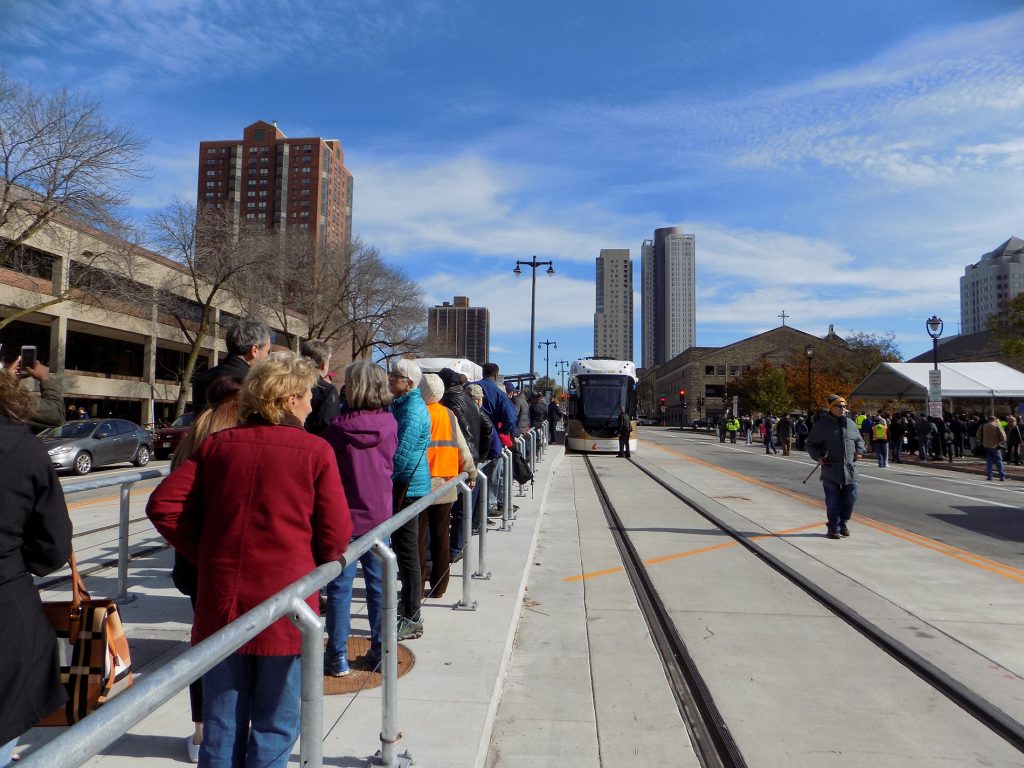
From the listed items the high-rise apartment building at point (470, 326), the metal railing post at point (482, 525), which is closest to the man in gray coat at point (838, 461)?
the metal railing post at point (482, 525)

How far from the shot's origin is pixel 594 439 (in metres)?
26.4

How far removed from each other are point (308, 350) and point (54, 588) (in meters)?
2.86

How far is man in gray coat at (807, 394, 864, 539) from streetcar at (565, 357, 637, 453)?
1649 cm

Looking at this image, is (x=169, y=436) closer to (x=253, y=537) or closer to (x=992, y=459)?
(x=253, y=537)

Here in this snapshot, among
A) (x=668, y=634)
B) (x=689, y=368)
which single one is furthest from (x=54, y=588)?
(x=689, y=368)

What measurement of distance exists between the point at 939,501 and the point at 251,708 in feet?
48.6

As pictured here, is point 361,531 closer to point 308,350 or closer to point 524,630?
point 308,350

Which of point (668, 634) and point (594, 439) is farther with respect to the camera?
point (594, 439)

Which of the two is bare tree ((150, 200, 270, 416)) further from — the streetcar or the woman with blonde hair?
the woman with blonde hair

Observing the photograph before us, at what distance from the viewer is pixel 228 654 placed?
1.59 metres

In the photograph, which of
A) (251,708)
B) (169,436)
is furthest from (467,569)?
(169,436)

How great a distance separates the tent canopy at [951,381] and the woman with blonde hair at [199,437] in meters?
29.8

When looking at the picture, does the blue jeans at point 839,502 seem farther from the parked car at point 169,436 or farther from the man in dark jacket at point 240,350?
the parked car at point 169,436

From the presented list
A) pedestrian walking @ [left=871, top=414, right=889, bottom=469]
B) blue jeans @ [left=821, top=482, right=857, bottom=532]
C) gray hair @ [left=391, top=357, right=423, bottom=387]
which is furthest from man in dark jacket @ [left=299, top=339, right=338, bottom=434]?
pedestrian walking @ [left=871, top=414, right=889, bottom=469]
